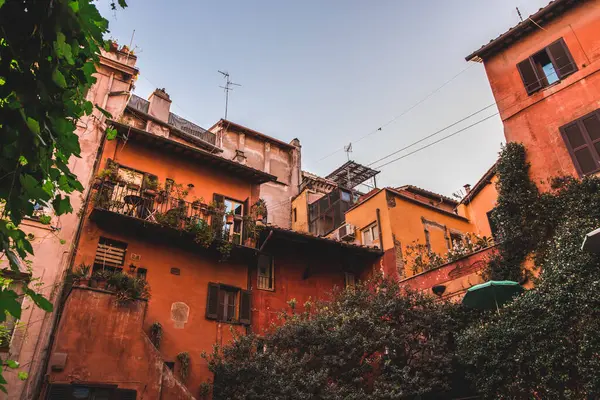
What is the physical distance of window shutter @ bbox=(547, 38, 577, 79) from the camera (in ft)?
47.3

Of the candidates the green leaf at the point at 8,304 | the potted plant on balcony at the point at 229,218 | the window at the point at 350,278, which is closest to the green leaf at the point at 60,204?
the green leaf at the point at 8,304

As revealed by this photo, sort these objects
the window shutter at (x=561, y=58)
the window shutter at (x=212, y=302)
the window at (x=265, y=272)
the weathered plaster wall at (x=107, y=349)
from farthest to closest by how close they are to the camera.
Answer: the window at (x=265, y=272) → the window shutter at (x=212, y=302) → the window shutter at (x=561, y=58) → the weathered plaster wall at (x=107, y=349)

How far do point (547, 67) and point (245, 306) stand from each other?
12.8m

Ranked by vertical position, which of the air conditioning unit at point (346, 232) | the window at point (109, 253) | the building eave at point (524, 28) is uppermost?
the building eave at point (524, 28)

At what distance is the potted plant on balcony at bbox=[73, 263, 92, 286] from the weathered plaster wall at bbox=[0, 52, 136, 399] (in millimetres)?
717

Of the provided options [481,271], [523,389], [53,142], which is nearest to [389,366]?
[523,389]

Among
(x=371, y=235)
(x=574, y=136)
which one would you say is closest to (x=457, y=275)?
(x=574, y=136)

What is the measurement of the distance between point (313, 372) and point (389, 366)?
7.00 ft

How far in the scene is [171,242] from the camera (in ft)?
51.4

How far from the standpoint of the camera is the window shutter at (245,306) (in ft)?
51.6

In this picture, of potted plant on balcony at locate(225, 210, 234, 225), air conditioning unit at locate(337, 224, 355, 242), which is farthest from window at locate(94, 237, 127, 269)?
air conditioning unit at locate(337, 224, 355, 242)

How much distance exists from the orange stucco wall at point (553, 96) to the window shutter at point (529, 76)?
0.15 meters

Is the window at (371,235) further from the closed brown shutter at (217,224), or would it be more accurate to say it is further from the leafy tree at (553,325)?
the leafy tree at (553,325)

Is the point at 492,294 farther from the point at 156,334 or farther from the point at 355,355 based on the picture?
the point at 156,334
